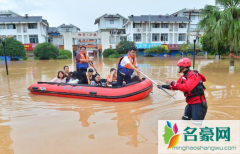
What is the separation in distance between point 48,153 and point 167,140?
6.69ft

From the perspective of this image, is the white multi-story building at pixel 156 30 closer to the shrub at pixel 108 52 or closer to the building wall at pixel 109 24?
the shrub at pixel 108 52

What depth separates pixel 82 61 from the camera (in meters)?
6.79

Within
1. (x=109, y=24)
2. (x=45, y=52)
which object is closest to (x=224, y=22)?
(x=45, y=52)

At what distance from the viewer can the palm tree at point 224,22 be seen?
10844mm

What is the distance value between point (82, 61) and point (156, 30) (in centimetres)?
3220

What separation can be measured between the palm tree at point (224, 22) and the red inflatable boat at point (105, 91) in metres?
7.51

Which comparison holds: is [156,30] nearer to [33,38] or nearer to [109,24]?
[109,24]

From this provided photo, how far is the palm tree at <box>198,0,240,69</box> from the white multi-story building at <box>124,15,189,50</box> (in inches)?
941

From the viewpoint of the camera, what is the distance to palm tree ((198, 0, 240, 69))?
10.8 m

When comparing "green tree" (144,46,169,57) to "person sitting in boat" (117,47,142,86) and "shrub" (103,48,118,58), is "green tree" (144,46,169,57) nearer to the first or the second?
"shrub" (103,48,118,58)

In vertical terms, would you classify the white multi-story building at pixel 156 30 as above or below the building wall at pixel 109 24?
below

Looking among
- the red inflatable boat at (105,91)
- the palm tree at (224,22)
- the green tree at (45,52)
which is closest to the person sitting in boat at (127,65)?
the red inflatable boat at (105,91)

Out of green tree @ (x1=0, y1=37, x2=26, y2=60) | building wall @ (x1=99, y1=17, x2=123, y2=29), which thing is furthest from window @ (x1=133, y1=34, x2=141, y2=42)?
green tree @ (x1=0, y1=37, x2=26, y2=60)

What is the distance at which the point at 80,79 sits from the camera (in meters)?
6.96
